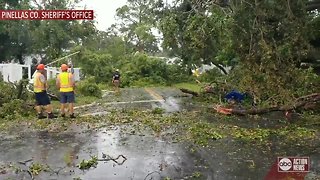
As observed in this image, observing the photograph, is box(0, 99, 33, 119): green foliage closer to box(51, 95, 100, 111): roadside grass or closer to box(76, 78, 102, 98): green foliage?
box(51, 95, 100, 111): roadside grass

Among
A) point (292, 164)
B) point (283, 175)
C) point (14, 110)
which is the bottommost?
point (14, 110)

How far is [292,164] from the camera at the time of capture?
150 inches

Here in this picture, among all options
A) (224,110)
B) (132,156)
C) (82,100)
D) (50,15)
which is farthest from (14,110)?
(50,15)

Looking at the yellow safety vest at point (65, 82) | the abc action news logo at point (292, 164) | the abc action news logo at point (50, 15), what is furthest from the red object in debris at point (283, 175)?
the abc action news logo at point (50, 15)

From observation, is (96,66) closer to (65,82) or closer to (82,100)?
(82,100)

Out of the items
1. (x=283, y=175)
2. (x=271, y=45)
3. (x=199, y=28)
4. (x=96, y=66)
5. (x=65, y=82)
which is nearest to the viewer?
(x=283, y=175)

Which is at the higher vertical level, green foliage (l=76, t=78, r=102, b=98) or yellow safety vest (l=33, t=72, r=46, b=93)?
yellow safety vest (l=33, t=72, r=46, b=93)

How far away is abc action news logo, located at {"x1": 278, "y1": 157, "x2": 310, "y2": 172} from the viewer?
380 cm

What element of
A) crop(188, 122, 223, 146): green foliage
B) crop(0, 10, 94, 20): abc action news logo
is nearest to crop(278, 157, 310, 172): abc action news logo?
crop(188, 122, 223, 146): green foliage

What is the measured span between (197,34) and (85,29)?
3142cm

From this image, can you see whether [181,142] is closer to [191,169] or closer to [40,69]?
[191,169]

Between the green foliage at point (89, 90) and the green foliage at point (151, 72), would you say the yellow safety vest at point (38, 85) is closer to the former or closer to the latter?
the green foliage at point (89, 90)

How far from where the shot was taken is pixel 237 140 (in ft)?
30.3

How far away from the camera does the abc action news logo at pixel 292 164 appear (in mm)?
3799
